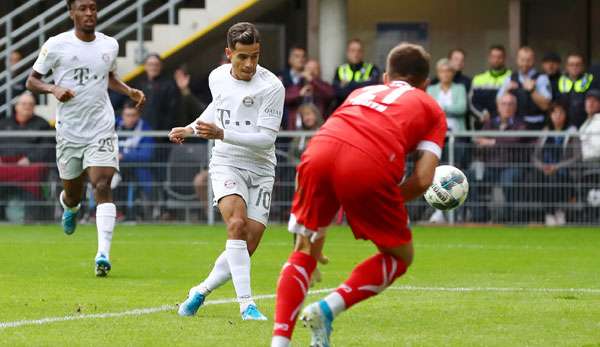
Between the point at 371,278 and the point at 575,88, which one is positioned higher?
the point at 575,88

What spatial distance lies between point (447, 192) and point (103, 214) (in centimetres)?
486

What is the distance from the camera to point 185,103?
20891mm

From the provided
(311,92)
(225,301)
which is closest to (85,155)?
(225,301)

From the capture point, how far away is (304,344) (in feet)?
27.0

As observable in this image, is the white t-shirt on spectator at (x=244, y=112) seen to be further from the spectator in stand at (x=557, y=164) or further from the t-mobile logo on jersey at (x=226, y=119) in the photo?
the spectator in stand at (x=557, y=164)

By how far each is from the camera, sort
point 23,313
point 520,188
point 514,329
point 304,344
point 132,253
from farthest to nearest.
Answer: point 520,188
point 132,253
point 23,313
point 514,329
point 304,344

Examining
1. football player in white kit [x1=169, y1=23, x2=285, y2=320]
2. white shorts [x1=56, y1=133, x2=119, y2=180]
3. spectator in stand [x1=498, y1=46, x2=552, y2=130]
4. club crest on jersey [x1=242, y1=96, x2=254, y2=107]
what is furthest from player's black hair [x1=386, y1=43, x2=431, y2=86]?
spectator in stand [x1=498, y1=46, x2=552, y2=130]

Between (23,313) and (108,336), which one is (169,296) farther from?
(108,336)

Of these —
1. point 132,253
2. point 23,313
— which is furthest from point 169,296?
point 132,253

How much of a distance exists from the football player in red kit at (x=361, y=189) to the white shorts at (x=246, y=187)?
2325 mm

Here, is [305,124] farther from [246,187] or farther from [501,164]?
[246,187]

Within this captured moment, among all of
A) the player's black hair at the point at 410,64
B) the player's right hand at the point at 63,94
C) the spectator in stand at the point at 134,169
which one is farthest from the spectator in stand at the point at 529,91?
the player's black hair at the point at 410,64

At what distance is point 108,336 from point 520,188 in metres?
12.0

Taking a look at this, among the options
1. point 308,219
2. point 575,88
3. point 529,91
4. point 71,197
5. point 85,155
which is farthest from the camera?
point 575,88
